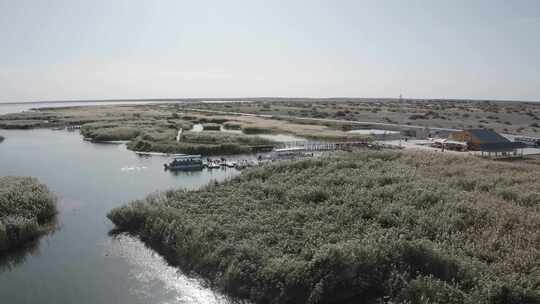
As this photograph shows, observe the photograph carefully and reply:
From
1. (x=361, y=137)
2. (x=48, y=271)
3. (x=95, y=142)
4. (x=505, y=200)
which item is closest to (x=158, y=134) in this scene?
(x=95, y=142)

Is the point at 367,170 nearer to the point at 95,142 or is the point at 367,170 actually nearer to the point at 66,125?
the point at 95,142

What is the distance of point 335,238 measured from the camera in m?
20.3

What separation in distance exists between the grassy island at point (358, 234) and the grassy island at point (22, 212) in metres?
4.62

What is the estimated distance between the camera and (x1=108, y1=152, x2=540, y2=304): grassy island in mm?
16953

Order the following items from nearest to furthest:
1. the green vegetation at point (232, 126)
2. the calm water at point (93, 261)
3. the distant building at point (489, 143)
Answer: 1. the calm water at point (93, 261)
2. the distant building at point (489, 143)
3. the green vegetation at point (232, 126)

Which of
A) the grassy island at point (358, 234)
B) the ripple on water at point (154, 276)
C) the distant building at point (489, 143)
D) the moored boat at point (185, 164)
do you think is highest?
the distant building at point (489, 143)

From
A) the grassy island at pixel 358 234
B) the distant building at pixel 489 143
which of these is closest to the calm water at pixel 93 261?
the grassy island at pixel 358 234

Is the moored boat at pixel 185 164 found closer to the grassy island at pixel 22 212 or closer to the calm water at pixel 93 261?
the calm water at pixel 93 261

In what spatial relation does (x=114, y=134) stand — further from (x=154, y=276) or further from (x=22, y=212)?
(x=154, y=276)

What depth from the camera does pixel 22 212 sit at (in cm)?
2558

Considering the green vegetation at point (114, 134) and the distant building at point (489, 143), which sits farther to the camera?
the green vegetation at point (114, 134)

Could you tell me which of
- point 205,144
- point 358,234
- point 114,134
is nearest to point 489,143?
point 358,234

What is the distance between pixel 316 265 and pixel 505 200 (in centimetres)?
1423

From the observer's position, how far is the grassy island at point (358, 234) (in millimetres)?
16953
